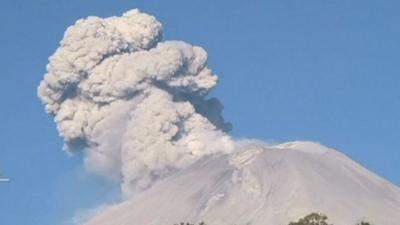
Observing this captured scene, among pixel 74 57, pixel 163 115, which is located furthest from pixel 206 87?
pixel 74 57

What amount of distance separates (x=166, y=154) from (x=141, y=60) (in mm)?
15030

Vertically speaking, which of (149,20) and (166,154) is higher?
(149,20)

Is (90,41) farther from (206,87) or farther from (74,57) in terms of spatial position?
(206,87)

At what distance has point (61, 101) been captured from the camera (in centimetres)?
18962

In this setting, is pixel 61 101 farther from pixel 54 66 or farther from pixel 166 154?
pixel 166 154

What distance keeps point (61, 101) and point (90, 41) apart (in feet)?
29.5

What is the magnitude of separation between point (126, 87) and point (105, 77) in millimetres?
5147

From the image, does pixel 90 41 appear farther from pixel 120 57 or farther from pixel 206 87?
pixel 206 87

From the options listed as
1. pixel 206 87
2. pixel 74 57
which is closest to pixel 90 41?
pixel 74 57

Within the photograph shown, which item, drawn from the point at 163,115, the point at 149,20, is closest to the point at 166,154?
the point at 163,115

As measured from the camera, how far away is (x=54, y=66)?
613 feet

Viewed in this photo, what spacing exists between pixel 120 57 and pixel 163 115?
9895mm

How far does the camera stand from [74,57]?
188 m

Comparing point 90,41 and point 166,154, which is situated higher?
point 90,41
